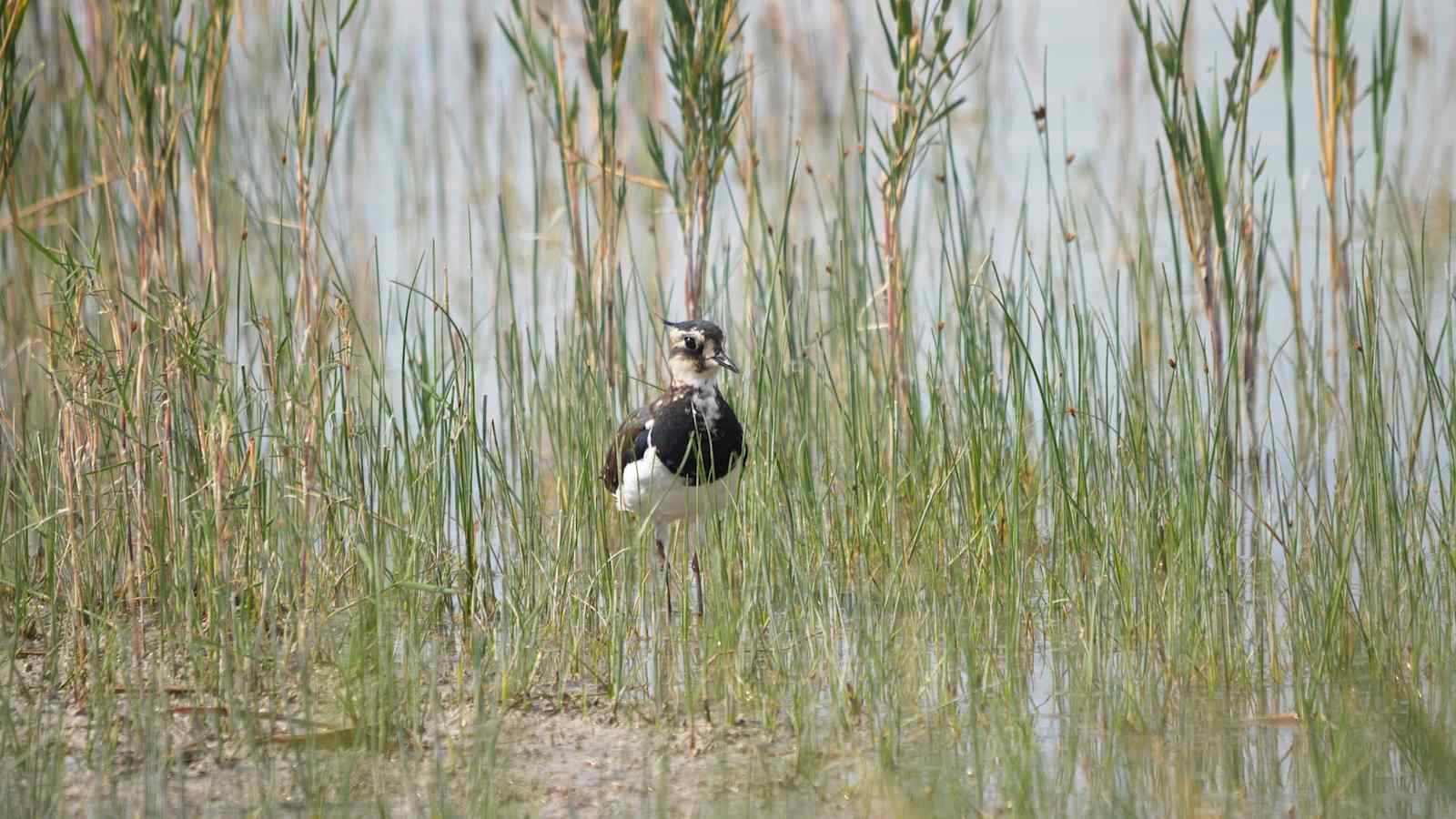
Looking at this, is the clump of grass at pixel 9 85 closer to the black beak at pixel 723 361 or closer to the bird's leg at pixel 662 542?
the black beak at pixel 723 361

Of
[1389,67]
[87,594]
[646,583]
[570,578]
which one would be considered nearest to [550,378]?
[646,583]

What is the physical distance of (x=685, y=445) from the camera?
158 inches

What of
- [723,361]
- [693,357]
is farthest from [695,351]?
[723,361]

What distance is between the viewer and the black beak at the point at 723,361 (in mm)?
3982

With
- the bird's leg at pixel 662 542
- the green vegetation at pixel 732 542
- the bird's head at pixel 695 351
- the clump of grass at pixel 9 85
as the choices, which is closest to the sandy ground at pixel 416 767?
the green vegetation at pixel 732 542

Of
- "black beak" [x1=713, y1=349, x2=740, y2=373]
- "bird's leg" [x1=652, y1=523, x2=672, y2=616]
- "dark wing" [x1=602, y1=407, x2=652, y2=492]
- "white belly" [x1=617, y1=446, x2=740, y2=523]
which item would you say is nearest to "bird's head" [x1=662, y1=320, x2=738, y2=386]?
"black beak" [x1=713, y1=349, x2=740, y2=373]

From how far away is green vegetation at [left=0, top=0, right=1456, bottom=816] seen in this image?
9.04 feet

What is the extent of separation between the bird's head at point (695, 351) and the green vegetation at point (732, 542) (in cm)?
18

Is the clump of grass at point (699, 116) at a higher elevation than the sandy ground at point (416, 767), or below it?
higher

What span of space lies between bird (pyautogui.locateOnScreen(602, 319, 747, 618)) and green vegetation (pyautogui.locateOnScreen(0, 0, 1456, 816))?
A: 0.11m

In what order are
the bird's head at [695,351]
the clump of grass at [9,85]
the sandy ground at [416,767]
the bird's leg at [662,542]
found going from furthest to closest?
the bird's leg at [662,542] → the bird's head at [695,351] → the clump of grass at [9,85] → the sandy ground at [416,767]

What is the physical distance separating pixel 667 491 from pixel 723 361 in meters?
0.40

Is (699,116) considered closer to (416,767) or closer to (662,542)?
(662,542)

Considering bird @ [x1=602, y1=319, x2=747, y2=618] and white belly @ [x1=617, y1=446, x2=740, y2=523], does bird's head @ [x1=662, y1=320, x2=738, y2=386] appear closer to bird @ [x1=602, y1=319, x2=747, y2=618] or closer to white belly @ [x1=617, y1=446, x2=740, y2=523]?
bird @ [x1=602, y1=319, x2=747, y2=618]
